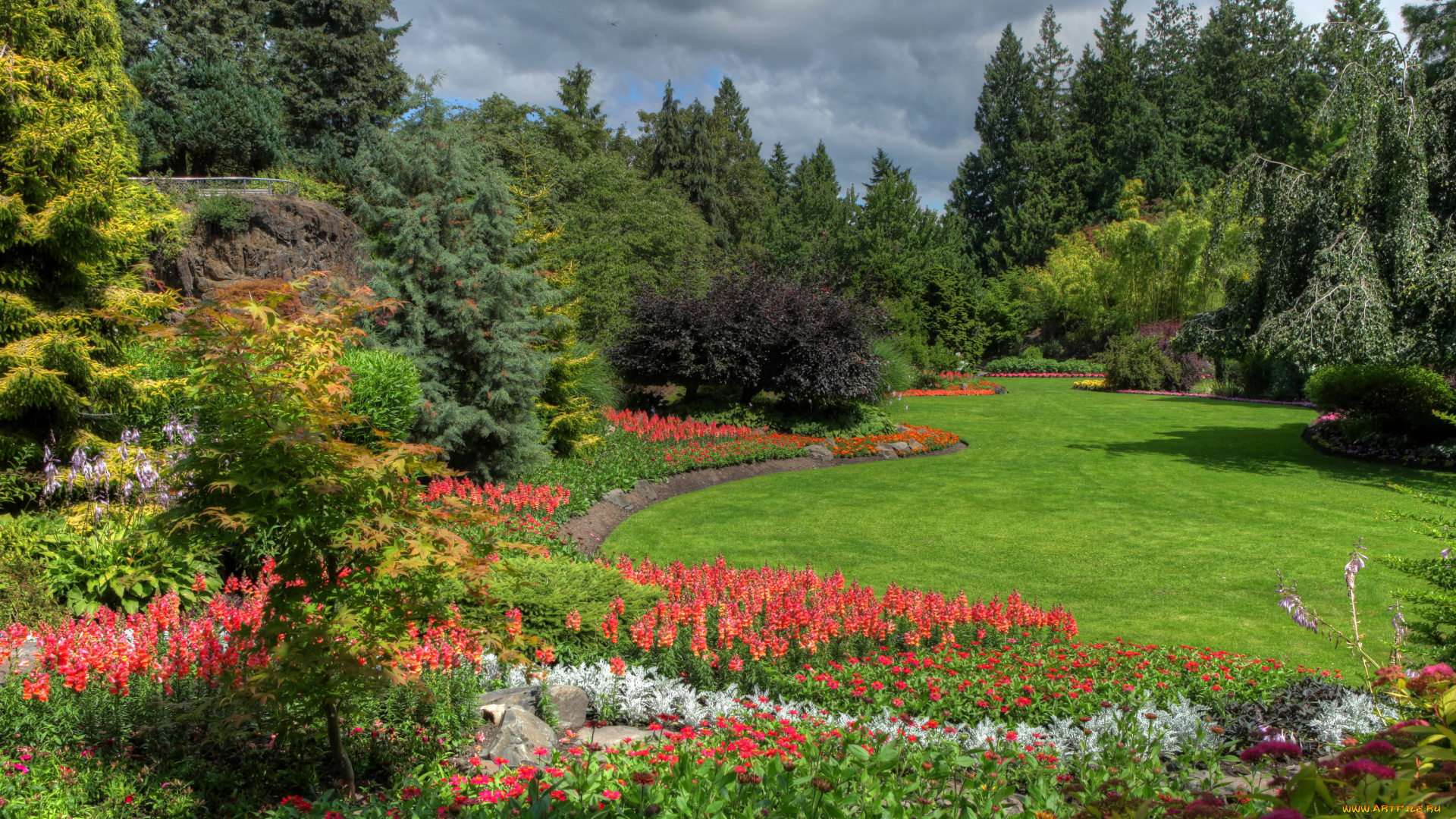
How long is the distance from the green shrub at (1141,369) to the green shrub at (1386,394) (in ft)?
37.4

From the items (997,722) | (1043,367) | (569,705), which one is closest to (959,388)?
(1043,367)

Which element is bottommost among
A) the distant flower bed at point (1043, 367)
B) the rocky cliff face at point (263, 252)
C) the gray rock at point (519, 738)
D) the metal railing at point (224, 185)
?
the gray rock at point (519, 738)

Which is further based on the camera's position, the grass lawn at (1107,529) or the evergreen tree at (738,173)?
the evergreen tree at (738,173)

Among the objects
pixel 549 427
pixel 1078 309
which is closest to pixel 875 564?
pixel 549 427

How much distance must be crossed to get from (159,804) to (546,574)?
260cm

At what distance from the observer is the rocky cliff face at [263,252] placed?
13922 mm

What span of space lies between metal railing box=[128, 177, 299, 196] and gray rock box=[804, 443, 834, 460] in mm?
11289

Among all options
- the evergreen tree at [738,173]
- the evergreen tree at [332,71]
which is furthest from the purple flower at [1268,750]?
the evergreen tree at [738,173]

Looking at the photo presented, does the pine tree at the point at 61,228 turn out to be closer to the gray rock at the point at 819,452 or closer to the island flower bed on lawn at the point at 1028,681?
the island flower bed on lawn at the point at 1028,681

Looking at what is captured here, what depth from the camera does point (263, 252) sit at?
46.5ft

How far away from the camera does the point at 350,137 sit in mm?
27953

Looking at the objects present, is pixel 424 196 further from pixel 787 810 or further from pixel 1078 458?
pixel 1078 458

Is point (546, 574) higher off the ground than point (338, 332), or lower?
lower

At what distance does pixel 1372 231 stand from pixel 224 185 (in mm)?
20387
